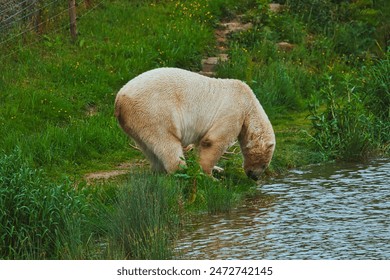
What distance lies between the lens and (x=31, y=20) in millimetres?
18078

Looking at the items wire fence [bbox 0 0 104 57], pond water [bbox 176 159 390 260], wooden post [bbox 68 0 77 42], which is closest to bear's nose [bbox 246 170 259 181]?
pond water [bbox 176 159 390 260]

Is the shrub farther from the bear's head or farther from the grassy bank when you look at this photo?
the bear's head

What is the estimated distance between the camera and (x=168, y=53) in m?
17.9

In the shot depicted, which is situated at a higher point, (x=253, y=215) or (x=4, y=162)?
(x=4, y=162)

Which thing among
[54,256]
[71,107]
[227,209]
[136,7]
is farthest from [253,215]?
[136,7]

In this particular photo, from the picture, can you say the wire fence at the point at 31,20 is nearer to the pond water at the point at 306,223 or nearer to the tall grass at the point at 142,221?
the pond water at the point at 306,223

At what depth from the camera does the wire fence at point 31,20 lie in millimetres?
17453

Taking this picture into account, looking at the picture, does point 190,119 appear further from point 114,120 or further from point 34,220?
point 34,220

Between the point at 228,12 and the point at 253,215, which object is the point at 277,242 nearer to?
the point at 253,215

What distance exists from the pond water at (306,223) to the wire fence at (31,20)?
18.6ft

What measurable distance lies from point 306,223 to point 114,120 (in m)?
4.65

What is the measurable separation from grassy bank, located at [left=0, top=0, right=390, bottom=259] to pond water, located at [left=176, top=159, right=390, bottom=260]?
327mm

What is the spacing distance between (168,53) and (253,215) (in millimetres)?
6289
